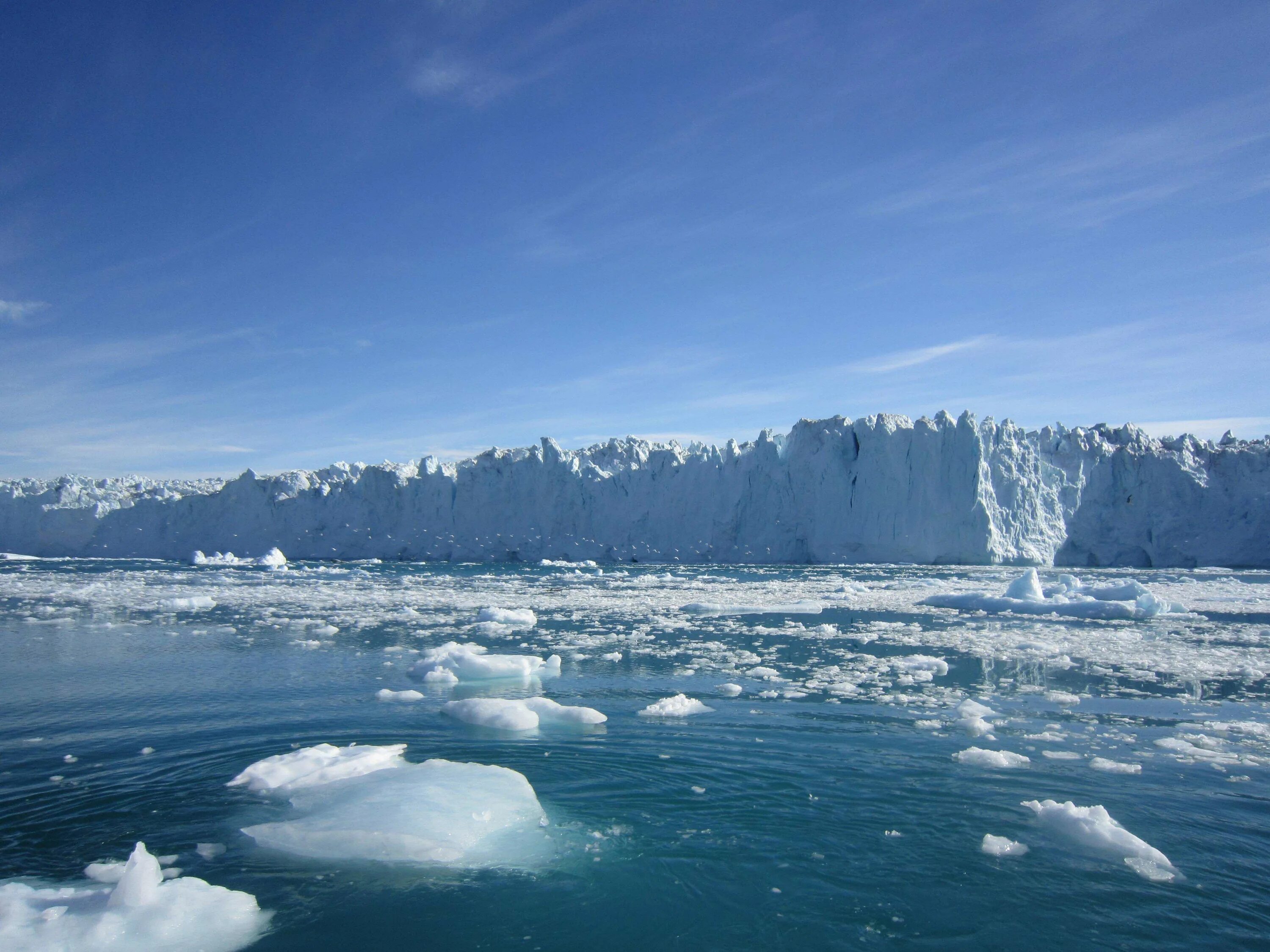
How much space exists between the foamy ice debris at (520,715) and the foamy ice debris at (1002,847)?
9.76 feet

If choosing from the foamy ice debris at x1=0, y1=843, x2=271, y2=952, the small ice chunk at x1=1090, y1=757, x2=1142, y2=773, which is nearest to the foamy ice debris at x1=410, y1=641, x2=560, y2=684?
the foamy ice debris at x1=0, y1=843, x2=271, y2=952

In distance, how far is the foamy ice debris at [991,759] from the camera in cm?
495

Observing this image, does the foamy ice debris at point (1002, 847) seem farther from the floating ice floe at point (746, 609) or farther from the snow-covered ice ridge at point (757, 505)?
the snow-covered ice ridge at point (757, 505)

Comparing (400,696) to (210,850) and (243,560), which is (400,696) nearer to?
(210,850)

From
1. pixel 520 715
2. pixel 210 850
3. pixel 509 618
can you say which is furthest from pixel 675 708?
pixel 509 618

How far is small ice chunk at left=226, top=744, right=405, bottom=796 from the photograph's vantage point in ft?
14.9

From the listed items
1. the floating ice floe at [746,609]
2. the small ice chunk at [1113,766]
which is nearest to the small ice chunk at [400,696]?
the small ice chunk at [1113,766]

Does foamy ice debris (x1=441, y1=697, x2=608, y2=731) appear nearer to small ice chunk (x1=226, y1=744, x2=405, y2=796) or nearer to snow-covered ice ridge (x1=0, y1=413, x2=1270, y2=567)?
small ice chunk (x1=226, y1=744, x2=405, y2=796)

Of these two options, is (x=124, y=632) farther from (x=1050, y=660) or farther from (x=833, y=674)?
(x=1050, y=660)

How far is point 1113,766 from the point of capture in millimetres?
4934

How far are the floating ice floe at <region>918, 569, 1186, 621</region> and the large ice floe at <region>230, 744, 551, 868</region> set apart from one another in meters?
12.0

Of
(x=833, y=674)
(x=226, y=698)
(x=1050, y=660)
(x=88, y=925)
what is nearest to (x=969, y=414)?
(x=1050, y=660)

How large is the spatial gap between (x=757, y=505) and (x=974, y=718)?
2591cm

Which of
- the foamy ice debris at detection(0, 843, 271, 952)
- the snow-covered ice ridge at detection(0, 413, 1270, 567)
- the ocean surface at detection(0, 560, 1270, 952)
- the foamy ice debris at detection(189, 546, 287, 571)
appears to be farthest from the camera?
the foamy ice debris at detection(189, 546, 287, 571)
